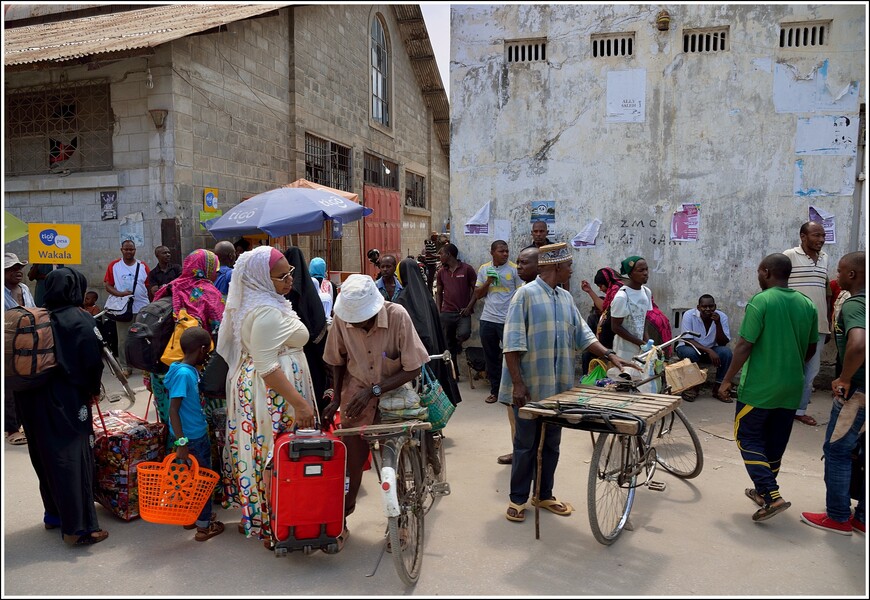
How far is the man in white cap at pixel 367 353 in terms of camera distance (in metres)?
3.47

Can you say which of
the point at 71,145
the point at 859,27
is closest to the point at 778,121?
the point at 859,27

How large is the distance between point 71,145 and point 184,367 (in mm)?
7073

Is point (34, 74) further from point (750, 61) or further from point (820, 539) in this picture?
point (820, 539)

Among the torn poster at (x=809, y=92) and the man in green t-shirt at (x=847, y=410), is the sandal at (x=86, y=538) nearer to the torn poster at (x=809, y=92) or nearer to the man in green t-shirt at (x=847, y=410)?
the man in green t-shirt at (x=847, y=410)

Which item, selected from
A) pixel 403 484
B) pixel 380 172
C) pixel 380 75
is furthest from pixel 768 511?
pixel 380 75

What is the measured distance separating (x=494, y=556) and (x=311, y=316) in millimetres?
2162

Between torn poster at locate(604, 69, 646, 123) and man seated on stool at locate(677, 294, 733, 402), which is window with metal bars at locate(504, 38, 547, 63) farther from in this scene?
man seated on stool at locate(677, 294, 733, 402)

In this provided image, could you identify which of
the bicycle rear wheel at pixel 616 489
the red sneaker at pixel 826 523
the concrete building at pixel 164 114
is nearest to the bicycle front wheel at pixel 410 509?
the bicycle rear wheel at pixel 616 489

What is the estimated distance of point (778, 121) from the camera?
7.09 meters

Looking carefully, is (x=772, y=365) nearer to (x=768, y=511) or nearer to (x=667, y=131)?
(x=768, y=511)

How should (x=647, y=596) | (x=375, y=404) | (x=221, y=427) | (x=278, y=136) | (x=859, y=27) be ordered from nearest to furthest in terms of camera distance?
1. (x=647, y=596)
2. (x=375, y=404)
3. (x=221, y=427)
4. (x=859, y=27)
5. (x=278, y=136)

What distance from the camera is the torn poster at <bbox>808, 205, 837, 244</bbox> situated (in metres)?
7.03

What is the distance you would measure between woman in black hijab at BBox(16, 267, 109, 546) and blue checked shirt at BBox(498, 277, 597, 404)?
2.51 meters

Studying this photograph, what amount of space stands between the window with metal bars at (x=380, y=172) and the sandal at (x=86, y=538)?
12.3 metres
